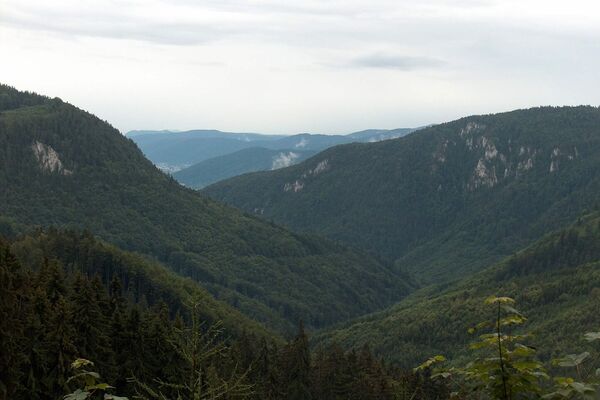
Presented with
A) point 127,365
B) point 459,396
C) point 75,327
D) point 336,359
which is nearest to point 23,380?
point 75,327

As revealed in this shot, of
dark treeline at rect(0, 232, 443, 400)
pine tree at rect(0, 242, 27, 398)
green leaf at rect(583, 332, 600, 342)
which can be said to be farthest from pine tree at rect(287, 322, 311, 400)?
green leaf at rect(583, 332, 600, 342)

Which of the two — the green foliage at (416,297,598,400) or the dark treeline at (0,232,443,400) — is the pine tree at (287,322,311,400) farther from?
the green foliage at (416,297,598,400)

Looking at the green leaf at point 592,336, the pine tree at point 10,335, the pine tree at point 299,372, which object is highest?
the green leaf at point 592,336

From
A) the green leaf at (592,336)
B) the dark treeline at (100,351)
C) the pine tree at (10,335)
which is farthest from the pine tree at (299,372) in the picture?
the green leaf at (592,336)

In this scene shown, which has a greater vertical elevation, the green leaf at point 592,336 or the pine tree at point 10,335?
the green leaf at point 592,336

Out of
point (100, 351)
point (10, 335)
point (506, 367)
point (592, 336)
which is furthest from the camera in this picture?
point (100, 351)

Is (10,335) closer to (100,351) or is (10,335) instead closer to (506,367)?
(100,351)

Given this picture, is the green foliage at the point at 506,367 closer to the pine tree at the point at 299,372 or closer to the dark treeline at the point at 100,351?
the dark treeline at the point at 100,351

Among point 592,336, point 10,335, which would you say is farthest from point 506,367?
point 10,335

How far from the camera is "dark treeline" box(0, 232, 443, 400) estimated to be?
56844mm

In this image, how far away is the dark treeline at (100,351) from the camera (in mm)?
56844

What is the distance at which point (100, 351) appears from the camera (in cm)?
6862

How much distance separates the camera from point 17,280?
219ft

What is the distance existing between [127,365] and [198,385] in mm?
60778
